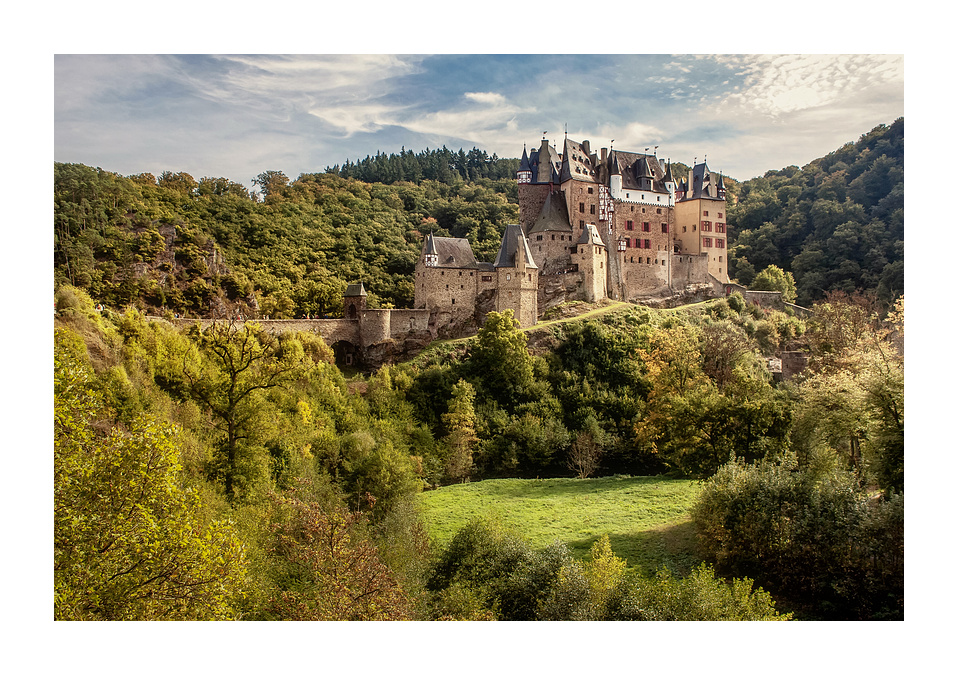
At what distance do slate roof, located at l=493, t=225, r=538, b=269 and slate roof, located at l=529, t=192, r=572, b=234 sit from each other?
9.48ft

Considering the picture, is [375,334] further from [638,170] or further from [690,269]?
[690,269]

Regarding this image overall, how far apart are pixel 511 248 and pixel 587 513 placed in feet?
39.5

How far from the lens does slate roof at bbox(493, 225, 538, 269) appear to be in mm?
22094

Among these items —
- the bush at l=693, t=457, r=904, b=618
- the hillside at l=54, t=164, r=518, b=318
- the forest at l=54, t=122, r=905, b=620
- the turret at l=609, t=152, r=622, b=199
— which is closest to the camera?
the forest at l=54, t=122, r=905, b=620

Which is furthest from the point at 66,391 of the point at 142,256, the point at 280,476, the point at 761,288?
the point at 761,288

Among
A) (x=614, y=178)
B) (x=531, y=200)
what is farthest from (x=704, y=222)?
(x=531, y=200)

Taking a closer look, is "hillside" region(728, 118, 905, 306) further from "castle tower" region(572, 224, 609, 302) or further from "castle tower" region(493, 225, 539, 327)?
"castle tower" region(493, 225, 539, 327)

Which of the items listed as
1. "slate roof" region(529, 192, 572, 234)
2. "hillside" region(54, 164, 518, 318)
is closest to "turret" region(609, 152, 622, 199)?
"slate roof" region(529, 192, 572, 234)

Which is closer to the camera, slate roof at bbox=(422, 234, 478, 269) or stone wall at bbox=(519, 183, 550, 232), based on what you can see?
slate roof at bbox=(422, 234, 478, 269)

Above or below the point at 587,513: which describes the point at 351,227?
above

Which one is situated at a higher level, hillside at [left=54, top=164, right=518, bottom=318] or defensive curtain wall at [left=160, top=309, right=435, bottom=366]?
hillside at [left=54, top=164, right=518, bottom=318]

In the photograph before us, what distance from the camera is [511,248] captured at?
22.2 meters

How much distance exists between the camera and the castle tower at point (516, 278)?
72.2 feet

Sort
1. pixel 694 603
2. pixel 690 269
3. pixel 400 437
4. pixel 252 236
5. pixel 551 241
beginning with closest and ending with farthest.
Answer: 1. pixel 694 603
2. pixel 400 437
3. pixel 252 236
4. pixel 551 241
5. pixel 690 269
